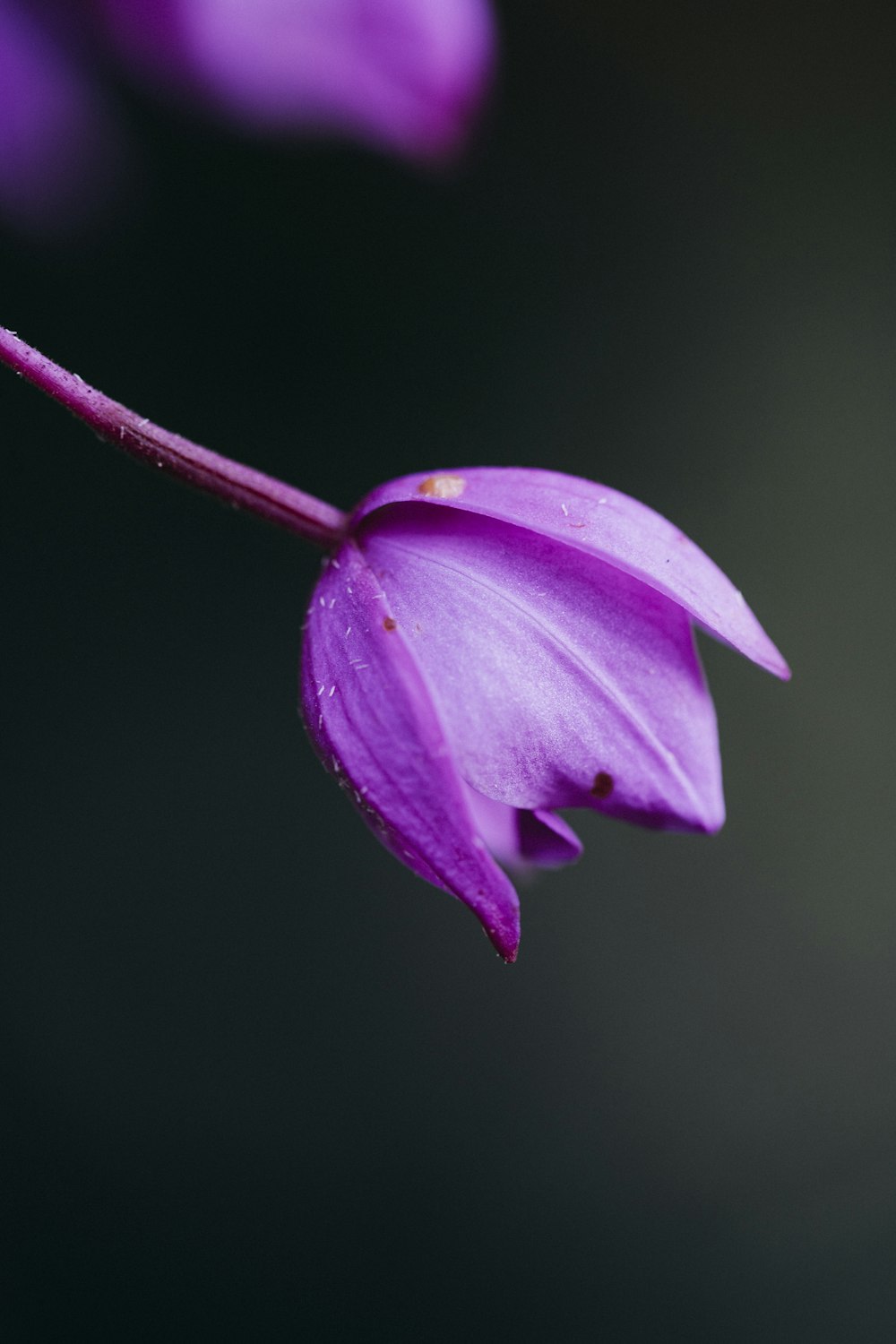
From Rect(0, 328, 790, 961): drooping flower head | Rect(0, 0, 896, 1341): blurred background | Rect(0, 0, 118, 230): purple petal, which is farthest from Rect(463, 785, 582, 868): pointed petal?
Rect(0, 0, 896, 1341): blurred background

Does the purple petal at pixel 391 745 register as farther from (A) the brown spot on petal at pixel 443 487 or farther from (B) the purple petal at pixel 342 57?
(B) the purple petal at pixel 342 57

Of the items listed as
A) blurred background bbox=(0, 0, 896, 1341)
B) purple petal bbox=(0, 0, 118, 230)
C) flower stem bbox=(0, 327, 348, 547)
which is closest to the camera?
flower stem bbox=(0, 327, 348, 547)

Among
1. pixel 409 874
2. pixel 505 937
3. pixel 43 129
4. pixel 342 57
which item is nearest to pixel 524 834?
pixel 505 937

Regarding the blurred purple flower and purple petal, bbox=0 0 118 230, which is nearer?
the blurred purple flower

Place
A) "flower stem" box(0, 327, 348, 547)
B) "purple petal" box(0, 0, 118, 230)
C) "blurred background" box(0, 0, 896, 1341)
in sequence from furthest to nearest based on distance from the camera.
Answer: "blurred background" box(0, 0, 896, 1341) < "purple petal" box(0, 0, 118, 230) < "flower stem" box(0, 327, 348, 547)

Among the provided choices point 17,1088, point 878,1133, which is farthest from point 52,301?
point 878,1133

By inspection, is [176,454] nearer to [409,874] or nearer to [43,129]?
[43,129]

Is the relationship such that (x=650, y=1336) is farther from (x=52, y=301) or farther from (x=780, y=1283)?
(x=52, y=301)

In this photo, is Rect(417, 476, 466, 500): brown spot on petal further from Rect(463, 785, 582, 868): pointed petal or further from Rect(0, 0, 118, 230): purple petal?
Rect(0, 0, 118, 230): purple petal

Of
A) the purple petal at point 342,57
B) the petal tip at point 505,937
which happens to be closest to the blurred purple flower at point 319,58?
the purple petal at point 342,57
